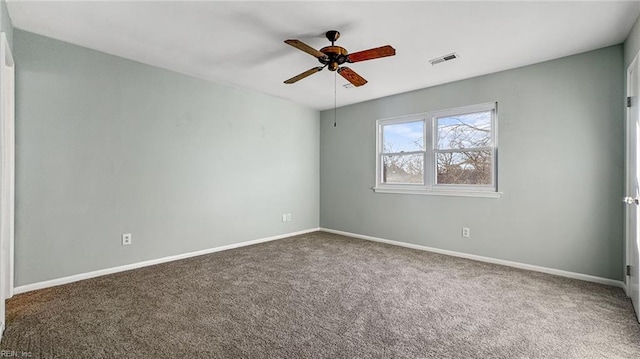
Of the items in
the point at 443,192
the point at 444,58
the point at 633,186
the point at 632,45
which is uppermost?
the point at 444,58

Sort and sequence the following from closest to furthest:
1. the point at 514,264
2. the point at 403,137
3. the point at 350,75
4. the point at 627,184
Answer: the point at 627,184, the point at 350,75, the point at 514,264, the point at 403,137

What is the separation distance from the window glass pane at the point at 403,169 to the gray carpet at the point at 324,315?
5.06ft

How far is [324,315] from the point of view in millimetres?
2240

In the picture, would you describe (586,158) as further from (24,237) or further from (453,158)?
(24,237)

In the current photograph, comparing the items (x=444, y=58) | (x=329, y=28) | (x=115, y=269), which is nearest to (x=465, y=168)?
(x=444, y=58)

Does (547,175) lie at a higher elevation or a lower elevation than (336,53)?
lower

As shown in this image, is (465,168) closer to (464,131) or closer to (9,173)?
(464,131)

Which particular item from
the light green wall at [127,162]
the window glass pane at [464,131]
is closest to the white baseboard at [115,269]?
the light green wall at [127,162]

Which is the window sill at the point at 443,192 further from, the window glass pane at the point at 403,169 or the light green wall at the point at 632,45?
the light green wall at the point at 632,45

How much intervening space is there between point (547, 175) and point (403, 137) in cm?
197

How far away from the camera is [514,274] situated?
10.5ft

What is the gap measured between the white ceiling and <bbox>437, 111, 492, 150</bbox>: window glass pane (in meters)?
0.65

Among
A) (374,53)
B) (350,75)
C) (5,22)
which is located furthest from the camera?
(350,75)

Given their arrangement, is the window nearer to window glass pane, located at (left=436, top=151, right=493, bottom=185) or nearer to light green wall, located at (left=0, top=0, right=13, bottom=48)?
window glass pane, located at (left=436, top=151, right=493, bottom=185)
